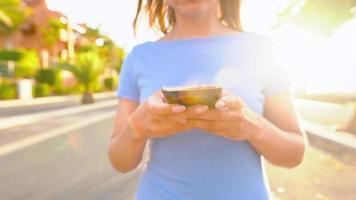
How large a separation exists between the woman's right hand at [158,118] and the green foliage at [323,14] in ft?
38.4

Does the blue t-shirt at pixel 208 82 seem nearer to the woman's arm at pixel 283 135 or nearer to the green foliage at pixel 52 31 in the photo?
the woman's arm at pixel 283 135

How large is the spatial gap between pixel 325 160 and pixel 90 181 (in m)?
4.23

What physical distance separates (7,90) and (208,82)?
3588 centimetres

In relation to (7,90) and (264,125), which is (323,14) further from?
(7,90)

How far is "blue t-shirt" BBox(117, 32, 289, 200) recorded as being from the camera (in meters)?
1.54

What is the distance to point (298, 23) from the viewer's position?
1364cm

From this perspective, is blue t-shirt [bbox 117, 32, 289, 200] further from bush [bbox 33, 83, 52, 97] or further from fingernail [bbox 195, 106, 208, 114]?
bush [bbox 33, 83, 52, 97]

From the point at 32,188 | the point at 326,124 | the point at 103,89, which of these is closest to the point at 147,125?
the point at 32,188

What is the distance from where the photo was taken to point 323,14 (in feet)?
41.7

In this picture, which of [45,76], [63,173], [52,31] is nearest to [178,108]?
[63,173]

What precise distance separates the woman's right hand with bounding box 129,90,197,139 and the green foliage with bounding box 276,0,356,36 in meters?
11.7

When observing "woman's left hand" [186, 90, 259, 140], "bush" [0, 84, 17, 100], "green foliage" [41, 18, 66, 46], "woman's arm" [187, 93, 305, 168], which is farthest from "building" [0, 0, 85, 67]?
"woman's left hand" [186, 90, 259, 140]

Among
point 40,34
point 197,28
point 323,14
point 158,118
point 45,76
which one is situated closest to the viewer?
point 158,118

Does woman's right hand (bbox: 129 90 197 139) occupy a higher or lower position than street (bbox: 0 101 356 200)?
higher
